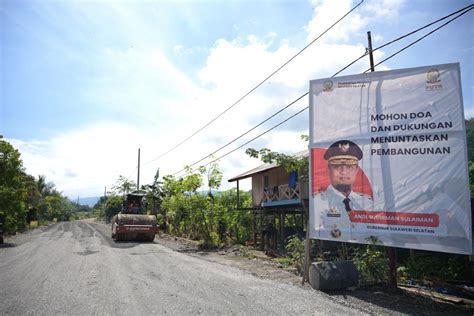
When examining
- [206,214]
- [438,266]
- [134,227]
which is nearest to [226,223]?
[206,214]

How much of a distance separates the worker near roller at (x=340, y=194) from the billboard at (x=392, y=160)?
3cm

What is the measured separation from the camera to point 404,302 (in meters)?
7.16

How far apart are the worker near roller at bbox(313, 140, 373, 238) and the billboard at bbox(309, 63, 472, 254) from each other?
1.0 inches

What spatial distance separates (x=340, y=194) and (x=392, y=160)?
1602mm

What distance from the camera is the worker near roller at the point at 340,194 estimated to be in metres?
8.57

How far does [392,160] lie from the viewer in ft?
26.5

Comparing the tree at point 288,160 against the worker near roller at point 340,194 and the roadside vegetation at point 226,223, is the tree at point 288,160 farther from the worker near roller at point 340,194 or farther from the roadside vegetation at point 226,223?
the worker near roller at point 340,194

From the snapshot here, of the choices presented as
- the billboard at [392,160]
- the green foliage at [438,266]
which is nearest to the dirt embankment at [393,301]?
the billboard at [392,160]

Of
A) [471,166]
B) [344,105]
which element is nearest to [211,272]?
[344,105]

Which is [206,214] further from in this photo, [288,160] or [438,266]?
[438,266]

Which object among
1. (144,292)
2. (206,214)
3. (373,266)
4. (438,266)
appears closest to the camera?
(144,292)

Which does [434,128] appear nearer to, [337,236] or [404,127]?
[404,127]

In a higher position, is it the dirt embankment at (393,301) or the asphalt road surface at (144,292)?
the asphalt road surface at (144,292)

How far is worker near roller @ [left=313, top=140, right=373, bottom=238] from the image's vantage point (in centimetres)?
857
